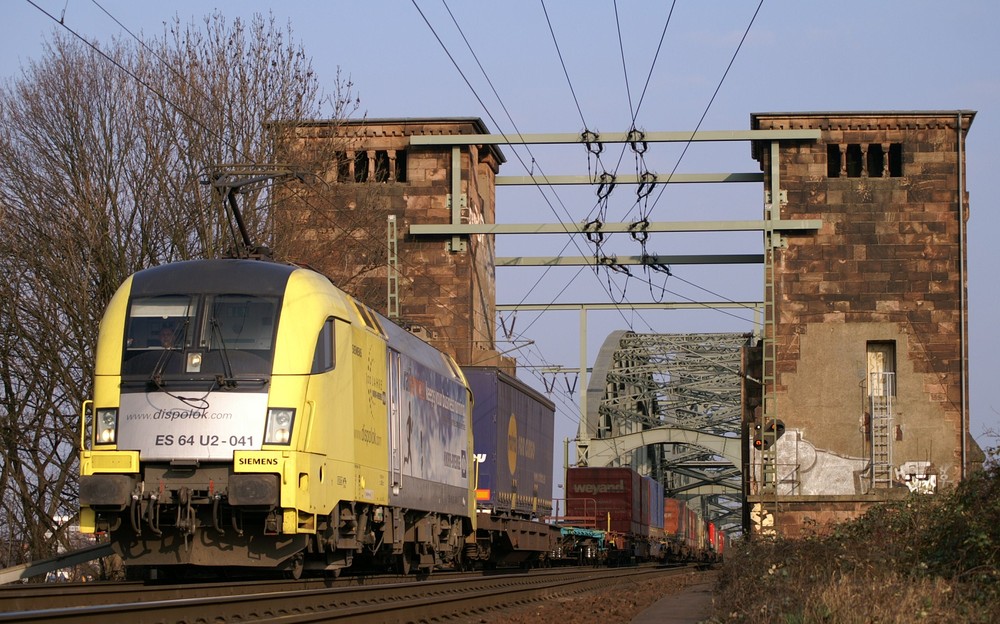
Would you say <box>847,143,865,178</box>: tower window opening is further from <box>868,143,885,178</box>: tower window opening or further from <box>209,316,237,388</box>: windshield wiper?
<box>209,316,237,388</box>: windshield wiper

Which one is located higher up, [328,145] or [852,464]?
[328,145]

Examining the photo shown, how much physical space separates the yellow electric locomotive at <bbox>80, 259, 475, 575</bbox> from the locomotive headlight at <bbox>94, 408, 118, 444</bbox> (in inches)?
0.6

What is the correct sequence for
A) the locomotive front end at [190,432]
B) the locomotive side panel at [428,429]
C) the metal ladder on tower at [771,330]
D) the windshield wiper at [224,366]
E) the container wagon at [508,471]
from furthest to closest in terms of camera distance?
1. the metal ladder on tower at [771,330]
2. the container wagon at [508,471]
3. the locomotive side panel at [428,429]
4. the windshield wiper at [224,366]
5. the locomotive front end at [190,432]

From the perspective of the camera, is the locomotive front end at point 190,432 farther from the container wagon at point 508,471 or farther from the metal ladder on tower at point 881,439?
the metal ladder on tower at point 881,439

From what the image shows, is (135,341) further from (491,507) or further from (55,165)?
(55,165)

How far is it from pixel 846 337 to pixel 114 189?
18815 mm

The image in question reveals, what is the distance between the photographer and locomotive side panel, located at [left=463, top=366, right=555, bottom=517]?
2452 centimetres

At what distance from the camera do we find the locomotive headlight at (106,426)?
44.5 ft

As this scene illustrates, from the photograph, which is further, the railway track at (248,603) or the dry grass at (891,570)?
the dry grass at (891,570)

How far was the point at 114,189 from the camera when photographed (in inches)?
1045

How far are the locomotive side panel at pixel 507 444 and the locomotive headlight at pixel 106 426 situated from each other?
11100 millimetres

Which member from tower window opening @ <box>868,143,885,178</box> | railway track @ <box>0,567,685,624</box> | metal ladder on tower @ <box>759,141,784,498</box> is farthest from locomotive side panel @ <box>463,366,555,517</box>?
tower window opening @ <box>868,143,885,178</box>

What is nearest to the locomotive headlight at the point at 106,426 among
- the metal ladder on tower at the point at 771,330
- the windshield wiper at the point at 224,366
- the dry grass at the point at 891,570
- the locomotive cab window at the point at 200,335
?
the locomotive cab window at the point at 200,335

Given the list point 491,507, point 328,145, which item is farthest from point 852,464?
point 328,145
